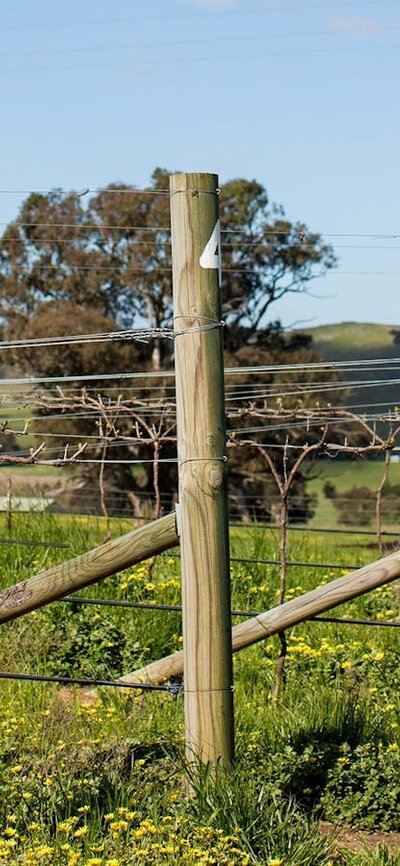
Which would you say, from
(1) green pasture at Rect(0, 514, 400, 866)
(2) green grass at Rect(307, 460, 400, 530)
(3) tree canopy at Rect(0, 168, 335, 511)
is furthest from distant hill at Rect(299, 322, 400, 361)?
(1) green pasture at Rect(0, 514, 400, 866)

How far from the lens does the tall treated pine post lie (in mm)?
3885

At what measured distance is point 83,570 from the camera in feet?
13.0

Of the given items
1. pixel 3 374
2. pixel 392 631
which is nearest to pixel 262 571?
pixel 392 631

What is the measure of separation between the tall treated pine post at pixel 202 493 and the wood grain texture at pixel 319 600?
1.71 ft

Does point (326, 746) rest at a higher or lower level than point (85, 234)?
lower

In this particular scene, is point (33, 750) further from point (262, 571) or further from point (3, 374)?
point (3, 374)

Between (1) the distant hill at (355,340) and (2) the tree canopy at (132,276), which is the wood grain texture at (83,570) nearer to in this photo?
(2) the tree canopy at (132,276)

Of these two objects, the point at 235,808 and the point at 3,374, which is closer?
the point at 235,808

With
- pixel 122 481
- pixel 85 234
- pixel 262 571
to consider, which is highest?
pixel 85 234

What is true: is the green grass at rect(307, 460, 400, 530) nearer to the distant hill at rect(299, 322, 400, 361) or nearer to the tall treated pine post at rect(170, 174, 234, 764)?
the distant hill at rect(299, 322, 400, 361)

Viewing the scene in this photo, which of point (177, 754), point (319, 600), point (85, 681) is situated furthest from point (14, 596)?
point (319, 600)

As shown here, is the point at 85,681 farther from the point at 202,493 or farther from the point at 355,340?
the point at 355,340

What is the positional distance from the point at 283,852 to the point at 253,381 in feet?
81.4

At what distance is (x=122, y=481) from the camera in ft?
94.8
